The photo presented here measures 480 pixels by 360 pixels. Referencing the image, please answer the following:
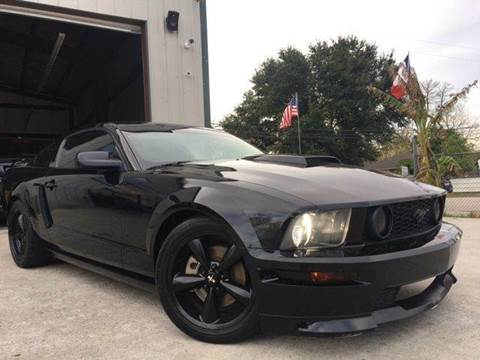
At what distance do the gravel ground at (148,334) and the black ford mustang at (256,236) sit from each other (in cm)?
18

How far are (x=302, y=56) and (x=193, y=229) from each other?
41.2 m

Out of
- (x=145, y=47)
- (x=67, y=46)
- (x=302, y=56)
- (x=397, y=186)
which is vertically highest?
(x=302, y=56)

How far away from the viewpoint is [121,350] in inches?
99.7

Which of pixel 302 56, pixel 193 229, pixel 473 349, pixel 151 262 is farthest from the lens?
pixel 302 56

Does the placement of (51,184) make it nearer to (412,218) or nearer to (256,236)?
(256,236)

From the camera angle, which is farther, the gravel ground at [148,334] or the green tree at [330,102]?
the green tree at [330,102]

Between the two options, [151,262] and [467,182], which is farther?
[467,182]

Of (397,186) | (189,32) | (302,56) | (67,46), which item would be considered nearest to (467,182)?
(189,32)

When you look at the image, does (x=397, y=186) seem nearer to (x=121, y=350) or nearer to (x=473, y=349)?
(x=473, y=349)

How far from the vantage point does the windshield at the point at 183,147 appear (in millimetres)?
3371

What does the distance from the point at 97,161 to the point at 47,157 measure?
5.27ft

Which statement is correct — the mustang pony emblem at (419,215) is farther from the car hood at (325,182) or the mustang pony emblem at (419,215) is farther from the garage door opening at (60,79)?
the garage door opening at (60,79)

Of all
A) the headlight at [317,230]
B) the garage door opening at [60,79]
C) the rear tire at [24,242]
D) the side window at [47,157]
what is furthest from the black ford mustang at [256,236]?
the garage door opening at [60,79]

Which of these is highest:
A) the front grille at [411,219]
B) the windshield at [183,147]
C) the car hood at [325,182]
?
the windshield at [183,147]
